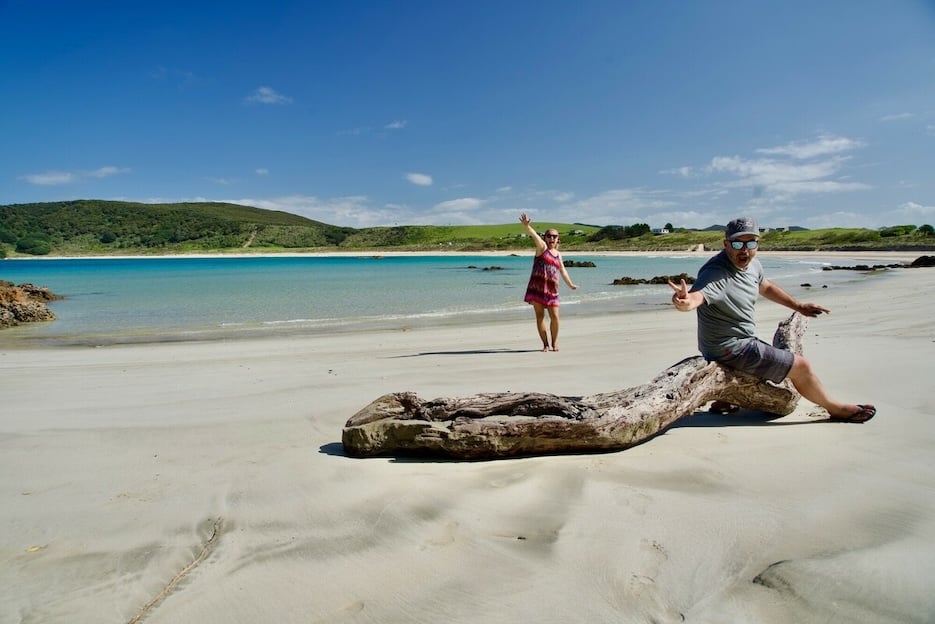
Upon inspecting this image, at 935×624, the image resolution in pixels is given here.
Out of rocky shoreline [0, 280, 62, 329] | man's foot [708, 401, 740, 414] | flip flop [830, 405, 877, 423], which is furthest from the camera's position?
rocky shoreline [0, 280, 62, 329]

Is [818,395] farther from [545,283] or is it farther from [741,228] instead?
[545,283]

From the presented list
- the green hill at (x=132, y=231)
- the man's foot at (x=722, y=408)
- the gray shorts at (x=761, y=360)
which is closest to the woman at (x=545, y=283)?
the man's foot at (x=722, y=408)

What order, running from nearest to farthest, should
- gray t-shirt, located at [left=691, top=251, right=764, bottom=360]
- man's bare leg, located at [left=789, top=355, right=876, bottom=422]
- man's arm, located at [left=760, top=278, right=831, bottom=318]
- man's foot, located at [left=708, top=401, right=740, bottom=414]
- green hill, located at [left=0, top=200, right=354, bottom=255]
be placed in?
gray t-shirt, located at [left=691, top=251, right=764, bottom=360]
man's bare leg, located at [left=789, top=355, right=876, bottom=422]
man's arm, located at [left=760, top=278, right=831, bottom=318]
man's foot, located at [left=708, top=401, right=740, bottom=414]
green hill, located at [left=0, top=200, right=354, bottom=255]

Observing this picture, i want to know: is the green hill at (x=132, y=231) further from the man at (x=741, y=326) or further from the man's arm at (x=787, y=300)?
the man at (x=741, y=326)

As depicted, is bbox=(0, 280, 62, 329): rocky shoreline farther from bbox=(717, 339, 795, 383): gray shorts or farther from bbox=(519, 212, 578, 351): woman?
bbox=(717, 339, 795, 383): gray shorts

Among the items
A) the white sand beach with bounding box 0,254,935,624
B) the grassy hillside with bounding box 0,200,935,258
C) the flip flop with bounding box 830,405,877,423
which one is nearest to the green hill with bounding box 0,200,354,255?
the grassy hillside with bounding box 0,200,935,258

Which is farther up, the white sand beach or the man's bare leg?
the man's bare leg

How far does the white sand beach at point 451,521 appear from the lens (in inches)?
89.4

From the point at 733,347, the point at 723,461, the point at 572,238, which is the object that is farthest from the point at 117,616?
the point at 572,238

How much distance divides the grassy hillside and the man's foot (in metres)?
94.9

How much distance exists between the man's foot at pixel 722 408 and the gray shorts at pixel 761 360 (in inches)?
25.3

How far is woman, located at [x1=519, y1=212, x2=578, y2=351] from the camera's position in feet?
30.5

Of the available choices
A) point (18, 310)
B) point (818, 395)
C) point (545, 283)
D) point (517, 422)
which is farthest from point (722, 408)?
point (18, 310)

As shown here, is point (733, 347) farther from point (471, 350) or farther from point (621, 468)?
point (471, 350)
